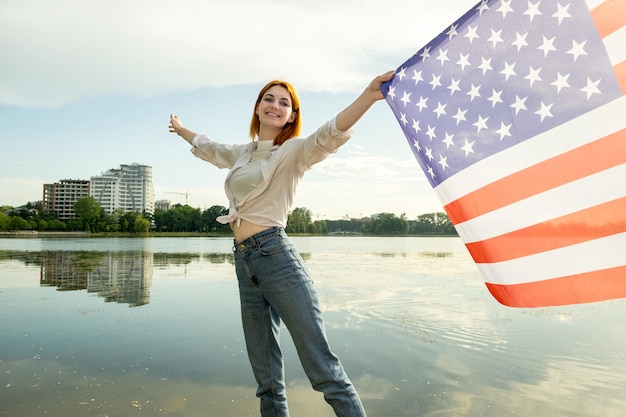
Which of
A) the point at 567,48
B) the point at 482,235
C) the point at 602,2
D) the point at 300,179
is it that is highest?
the point at 602,2

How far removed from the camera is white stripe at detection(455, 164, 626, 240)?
230 cm

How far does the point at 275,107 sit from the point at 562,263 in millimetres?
1983

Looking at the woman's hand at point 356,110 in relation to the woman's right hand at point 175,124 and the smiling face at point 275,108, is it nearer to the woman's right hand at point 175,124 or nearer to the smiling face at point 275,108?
the smiling face at point 275,108

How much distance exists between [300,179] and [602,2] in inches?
76.3

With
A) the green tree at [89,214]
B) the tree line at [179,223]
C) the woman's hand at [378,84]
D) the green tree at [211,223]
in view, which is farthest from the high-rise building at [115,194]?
the woman's hand at [378,84]

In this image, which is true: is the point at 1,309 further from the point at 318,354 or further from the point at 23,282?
the point at 318,354

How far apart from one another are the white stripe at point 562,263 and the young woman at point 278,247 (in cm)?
109

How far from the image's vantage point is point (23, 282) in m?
12.7

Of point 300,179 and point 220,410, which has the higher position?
point 300,179

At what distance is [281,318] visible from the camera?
8.75 feet

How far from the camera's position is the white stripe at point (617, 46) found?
89.7 inches

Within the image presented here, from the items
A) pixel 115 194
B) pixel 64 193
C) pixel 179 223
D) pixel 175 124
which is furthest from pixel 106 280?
pixel 64 193

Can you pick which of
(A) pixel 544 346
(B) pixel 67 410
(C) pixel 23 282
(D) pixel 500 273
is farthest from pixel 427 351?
(C) pixel 23 282

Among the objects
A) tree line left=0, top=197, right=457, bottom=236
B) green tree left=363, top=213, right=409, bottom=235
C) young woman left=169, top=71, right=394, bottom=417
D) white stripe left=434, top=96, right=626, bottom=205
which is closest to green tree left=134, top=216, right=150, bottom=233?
tree line left=0, top=197, right=457, bottom=236
